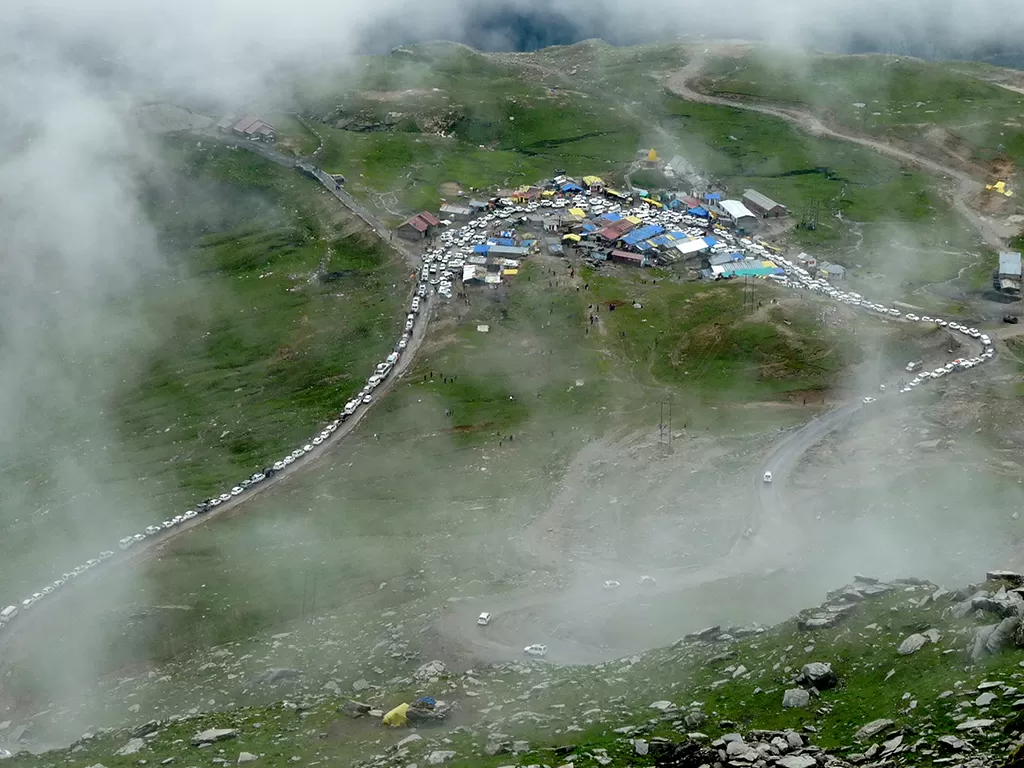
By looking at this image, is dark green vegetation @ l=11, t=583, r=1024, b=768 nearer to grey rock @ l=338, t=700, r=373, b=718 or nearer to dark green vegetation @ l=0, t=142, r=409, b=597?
grey rock @ l=338, t=700, r=373, b=718

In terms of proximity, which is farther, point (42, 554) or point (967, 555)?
point (42, 554)

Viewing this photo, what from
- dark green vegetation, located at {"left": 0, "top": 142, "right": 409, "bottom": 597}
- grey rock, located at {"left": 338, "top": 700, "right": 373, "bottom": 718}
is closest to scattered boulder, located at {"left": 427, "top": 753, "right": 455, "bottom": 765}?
grey rock, located at {"left": 338, "top": 700, "right": 373, "bottom": 718}

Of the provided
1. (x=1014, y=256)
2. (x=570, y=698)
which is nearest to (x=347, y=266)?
(x=1014, y=256)

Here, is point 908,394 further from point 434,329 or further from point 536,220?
point 536,220

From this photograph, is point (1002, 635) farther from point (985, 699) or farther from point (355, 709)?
point (355, 709)

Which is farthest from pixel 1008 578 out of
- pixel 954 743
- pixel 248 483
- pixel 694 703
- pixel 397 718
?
pixel 248 483

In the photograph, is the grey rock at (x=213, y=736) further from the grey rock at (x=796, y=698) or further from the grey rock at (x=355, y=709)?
the grey rock at (x=796, y=698)
